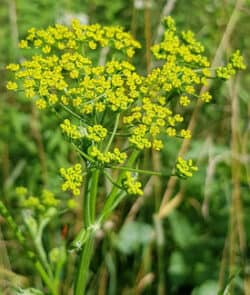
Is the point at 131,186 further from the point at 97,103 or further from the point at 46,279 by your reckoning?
the point at 46,279

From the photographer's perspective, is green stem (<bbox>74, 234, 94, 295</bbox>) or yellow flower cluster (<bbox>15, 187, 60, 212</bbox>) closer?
green stem (<bbox>74, 234, 94, 295</bbox>)

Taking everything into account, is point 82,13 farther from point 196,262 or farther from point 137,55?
point 196,262

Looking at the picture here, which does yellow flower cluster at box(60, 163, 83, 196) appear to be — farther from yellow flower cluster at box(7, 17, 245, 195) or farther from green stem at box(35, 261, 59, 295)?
green stem at box(35, 261, 59, 295)

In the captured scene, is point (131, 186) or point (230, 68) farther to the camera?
point (230, 68)

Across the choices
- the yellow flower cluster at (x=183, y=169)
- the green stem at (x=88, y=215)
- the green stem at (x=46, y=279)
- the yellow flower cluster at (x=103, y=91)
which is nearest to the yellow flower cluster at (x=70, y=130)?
the yellow flower cluster at (x=103, y=91)

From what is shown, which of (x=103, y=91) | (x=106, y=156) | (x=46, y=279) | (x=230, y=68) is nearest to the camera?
(x=106, y=156)

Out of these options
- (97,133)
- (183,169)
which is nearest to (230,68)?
(183,169)

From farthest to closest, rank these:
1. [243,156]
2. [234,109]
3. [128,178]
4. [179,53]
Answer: [243,156] < [234,109] < [179,53] < [128,178]

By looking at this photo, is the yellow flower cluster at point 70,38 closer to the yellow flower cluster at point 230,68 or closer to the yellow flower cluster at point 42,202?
the yellow flower cluster at point 230,68

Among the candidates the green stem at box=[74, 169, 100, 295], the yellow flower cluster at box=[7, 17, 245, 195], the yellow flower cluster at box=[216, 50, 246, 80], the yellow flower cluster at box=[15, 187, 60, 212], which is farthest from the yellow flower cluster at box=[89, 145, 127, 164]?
the yellow flower cluster at box=[216, 50, 246, 80]

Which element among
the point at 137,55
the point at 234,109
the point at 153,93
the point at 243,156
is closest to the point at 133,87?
the point at 153,93

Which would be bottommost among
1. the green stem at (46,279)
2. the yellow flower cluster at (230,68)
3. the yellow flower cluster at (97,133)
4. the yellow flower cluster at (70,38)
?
the green stem at (46,279)
